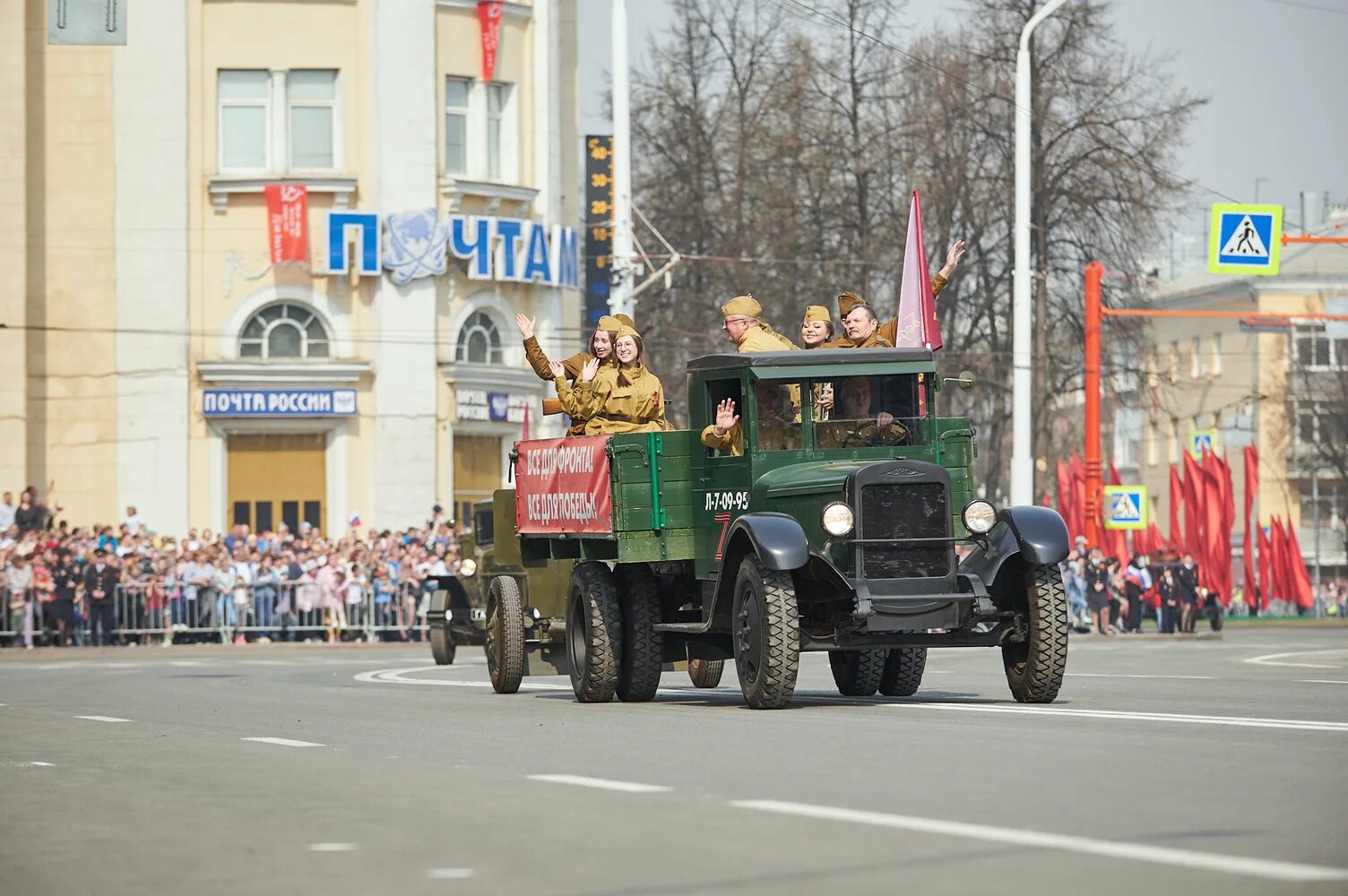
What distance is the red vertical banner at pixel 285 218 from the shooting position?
47.0 meters

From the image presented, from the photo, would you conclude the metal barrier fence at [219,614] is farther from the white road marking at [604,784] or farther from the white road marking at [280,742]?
the white road marking at [604,784]

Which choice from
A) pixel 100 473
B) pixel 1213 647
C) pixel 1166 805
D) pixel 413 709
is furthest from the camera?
pixel 100 473

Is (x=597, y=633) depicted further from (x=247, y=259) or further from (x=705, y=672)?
(x=247, y=259)

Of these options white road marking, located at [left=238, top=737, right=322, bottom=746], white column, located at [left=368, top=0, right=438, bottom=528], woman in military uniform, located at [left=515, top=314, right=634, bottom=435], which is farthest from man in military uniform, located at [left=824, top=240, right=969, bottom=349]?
white column, located at [left=368, top=0, right=438, bottom=528]

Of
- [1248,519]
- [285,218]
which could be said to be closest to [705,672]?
[285,218]

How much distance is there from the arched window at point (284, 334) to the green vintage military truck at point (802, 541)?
28.9 metres

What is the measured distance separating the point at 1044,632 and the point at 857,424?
1.99 m

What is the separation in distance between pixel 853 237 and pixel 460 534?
82.1ft

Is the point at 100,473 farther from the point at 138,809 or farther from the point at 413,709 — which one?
the point at 138,809

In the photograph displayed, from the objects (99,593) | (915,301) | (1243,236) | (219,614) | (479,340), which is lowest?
(219,614)

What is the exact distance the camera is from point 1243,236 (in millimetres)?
39125

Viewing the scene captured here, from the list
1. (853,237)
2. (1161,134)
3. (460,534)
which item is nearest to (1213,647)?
(460,534)

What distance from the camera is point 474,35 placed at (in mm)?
48781

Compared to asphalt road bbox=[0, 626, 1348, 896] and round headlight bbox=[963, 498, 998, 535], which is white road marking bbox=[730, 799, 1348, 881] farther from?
round headlight bbox=[963, 498, 998, 535]
